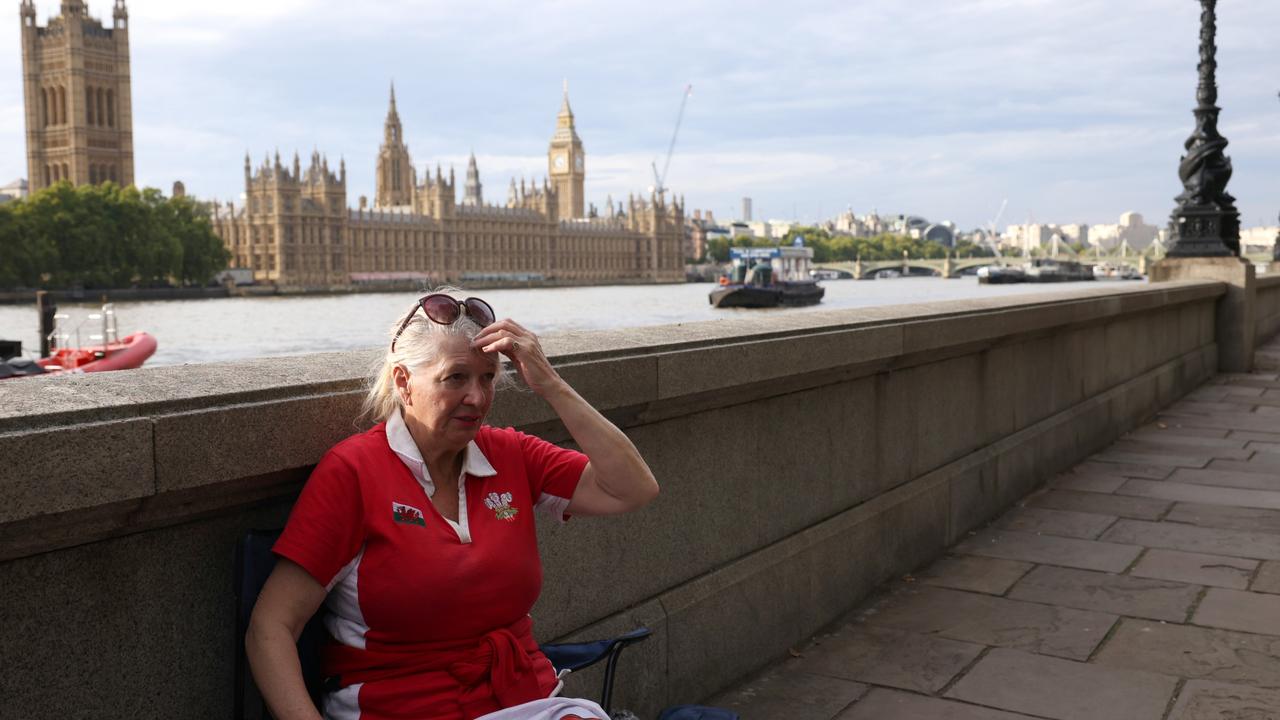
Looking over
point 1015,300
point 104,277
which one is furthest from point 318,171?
point 1015,300

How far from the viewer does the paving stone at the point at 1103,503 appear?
18.9 ft

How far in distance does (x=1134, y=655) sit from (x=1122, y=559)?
124 cm

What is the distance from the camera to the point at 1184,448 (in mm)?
7676

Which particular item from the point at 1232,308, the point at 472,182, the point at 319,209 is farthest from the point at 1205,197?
the point at 472,182

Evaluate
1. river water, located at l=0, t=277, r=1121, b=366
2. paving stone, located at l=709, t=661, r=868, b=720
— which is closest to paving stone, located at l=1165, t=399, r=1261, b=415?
paving stone, located at l=709, t=661, r=868, b=720

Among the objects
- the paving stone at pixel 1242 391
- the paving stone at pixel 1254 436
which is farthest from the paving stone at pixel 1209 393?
the paving stone at pixel 1254 436

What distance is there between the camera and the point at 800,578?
3.93 metres

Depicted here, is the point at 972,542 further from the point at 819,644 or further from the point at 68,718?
the point at 68,718

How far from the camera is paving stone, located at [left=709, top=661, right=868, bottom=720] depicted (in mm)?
3326

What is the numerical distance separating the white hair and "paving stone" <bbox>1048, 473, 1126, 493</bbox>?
496 cm

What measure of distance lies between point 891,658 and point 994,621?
512 millimetres

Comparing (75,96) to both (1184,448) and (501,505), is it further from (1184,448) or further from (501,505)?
(501,505)

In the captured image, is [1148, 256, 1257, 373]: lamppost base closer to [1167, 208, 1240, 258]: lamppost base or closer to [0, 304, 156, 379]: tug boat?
[1167, 208, 1240, 258]: lamppost base

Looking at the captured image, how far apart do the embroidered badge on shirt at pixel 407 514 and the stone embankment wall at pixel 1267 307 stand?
14.8 meters
